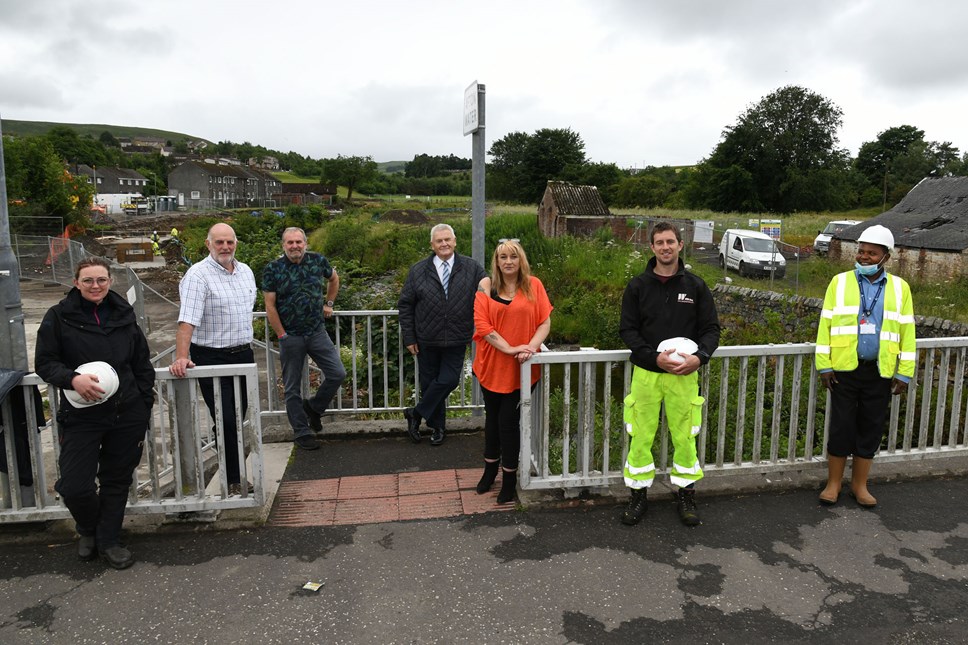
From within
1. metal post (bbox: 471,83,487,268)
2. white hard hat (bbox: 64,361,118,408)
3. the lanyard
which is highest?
metal post (bbox: 471,83,487,268)

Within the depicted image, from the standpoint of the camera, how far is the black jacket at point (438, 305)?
5.26 metres

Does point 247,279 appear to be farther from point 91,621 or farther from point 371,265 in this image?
point 371,265

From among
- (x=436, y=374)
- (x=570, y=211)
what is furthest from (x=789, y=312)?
(x=570, y=211)

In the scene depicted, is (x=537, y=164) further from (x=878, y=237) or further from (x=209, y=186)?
(x=878, y=237)

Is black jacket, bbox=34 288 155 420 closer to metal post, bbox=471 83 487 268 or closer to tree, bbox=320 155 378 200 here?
metal post, bbox=471 83 487 268

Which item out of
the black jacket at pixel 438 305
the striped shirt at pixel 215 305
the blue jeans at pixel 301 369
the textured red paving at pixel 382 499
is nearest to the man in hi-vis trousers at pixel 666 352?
the textured red paving at pixel 382 499

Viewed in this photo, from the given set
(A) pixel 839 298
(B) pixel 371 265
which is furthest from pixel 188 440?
(B) pixel 371 265

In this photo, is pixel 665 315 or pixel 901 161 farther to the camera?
pixel 901 161

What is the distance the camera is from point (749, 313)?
1764cm

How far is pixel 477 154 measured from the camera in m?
5.71

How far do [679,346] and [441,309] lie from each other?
195 cm

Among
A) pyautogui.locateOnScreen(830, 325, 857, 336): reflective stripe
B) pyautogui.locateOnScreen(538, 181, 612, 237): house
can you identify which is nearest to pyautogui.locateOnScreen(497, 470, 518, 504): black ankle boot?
pyautogui.locateOnScreen(830, 325, 857, 336): reflective stripe

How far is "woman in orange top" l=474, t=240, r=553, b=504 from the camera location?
431cm

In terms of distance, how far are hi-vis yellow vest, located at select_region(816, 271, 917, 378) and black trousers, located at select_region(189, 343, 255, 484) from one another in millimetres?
3863
